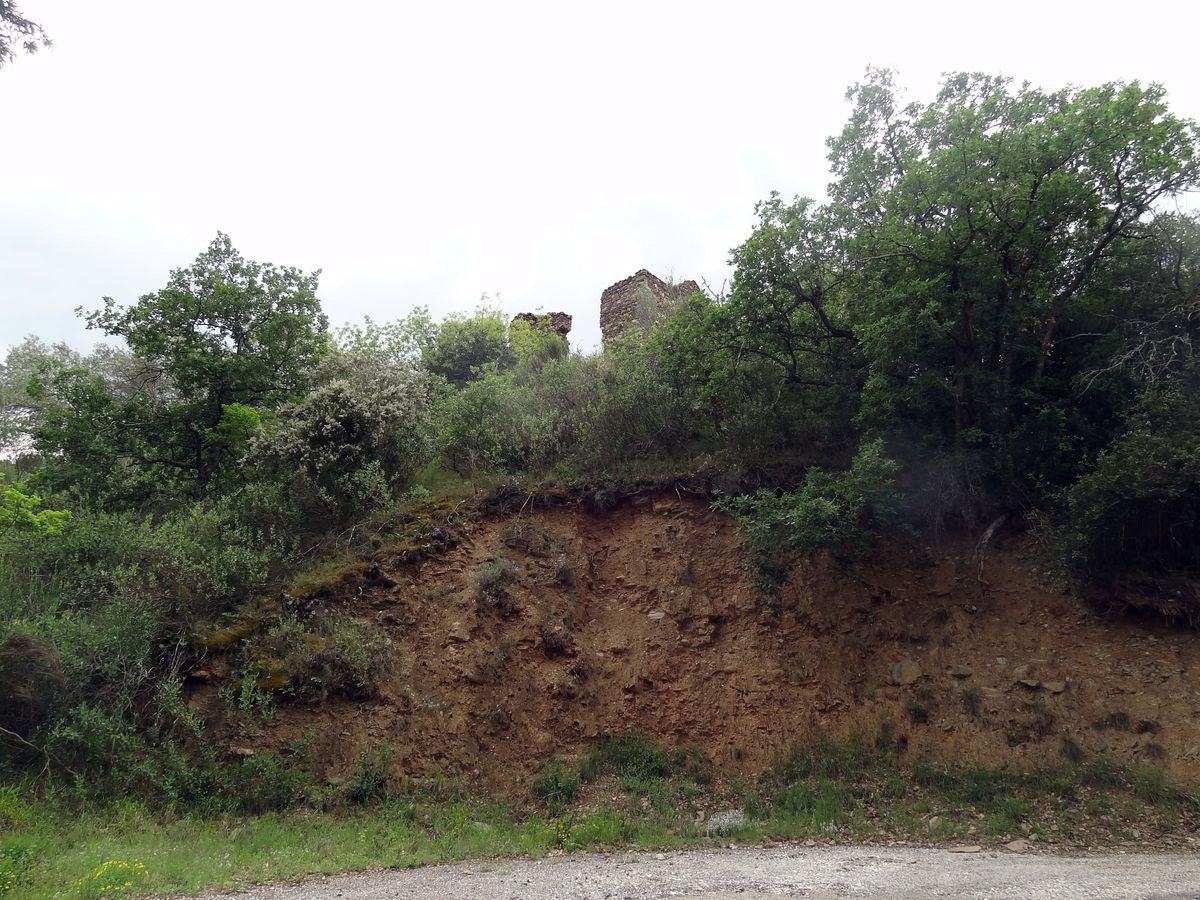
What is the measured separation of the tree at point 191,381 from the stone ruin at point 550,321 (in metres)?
9.71

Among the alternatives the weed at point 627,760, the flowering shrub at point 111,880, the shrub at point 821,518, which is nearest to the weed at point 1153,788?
the shrub at point 821,518

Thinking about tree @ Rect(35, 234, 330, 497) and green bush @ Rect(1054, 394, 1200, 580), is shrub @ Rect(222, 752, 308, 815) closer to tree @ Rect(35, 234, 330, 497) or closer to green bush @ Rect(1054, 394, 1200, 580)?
tree @ Rect(35, 234, 330, 497)

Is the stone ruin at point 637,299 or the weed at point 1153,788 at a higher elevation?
the stone ruin at point 637,299

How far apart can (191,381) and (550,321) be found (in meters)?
12.1

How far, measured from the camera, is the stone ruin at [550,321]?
23703 mm

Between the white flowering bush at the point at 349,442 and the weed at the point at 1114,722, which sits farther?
the white flowering bush at the point at 349,442

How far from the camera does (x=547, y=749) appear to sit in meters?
9.59

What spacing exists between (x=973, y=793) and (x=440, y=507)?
8370mm

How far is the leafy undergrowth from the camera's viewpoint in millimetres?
6879

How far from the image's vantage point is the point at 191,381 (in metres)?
13.9

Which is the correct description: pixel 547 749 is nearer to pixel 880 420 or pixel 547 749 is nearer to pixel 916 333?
pixel 880 420

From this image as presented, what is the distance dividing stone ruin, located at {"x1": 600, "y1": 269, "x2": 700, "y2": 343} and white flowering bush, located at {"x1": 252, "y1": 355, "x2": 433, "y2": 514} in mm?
7906

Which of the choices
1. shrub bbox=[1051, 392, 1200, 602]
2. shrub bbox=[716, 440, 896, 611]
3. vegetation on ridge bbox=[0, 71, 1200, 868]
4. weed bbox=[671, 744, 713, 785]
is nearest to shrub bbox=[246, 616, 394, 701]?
vegetation on ridge bbox=[0, 71, 1200, 868]

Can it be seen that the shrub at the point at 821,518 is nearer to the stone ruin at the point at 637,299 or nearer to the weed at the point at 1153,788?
the weed at the point at 1153,788
